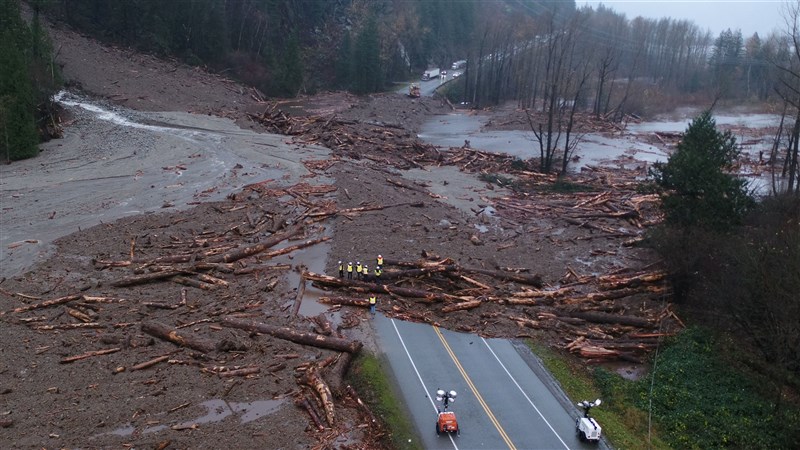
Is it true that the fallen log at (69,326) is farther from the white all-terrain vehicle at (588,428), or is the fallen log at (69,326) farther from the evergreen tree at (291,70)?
the evergreen tree at (291,70)

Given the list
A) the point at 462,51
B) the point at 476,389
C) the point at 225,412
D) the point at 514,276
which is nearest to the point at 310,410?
the point at 225,412

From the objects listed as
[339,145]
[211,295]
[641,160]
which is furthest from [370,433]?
[641,160]

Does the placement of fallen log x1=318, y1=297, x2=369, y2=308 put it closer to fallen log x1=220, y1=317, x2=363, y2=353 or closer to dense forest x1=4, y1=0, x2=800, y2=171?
fallen log x1=220, y1=317, x2=363, y2=353

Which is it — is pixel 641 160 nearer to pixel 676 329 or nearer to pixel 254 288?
pixel 676 329

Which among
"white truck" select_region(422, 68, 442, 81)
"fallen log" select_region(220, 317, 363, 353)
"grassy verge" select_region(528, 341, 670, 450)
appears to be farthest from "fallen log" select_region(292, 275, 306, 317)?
"white truck" select_region(422, 68, 442, 81)

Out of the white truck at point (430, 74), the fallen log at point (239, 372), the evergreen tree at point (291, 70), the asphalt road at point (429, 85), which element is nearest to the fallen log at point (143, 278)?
the fallen log at point (239, 372)
